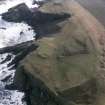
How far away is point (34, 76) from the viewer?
11.2 metres

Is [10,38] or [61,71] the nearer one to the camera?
[61,71]

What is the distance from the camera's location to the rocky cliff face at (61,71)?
10543mm

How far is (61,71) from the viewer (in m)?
11.2

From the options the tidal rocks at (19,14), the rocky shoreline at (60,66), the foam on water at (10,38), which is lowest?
the foam on water at (10,38)

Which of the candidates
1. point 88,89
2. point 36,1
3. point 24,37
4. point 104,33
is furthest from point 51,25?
point 88,89

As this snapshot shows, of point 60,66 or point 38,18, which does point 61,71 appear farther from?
point 38,18

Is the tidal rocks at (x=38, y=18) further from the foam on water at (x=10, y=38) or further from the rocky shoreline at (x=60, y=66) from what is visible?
the foam on water at (x=10, y=38)

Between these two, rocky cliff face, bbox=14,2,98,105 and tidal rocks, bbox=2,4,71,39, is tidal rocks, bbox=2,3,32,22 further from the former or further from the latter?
rocky cliff face, bbox=14,2,98,105

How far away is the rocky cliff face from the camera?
415 inches

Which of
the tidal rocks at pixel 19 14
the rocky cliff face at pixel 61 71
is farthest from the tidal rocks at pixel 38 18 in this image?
the rocky cliff face at pixel 61 71

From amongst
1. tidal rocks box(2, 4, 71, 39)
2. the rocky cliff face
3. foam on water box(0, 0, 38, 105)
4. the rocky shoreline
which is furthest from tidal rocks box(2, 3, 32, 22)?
the rocky cliff face

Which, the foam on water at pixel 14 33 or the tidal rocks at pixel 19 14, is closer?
the foam on water at pixel 14 33

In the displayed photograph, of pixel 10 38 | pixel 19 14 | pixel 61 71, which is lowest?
pixel 10 38

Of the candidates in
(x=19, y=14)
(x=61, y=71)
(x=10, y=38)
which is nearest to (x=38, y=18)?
(x=19, y=14)
